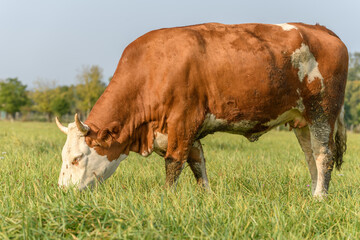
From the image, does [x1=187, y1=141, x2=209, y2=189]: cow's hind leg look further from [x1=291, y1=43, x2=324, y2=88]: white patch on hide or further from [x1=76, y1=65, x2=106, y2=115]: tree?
[x1=76, y1=65, x2=106, y2=115]: tree

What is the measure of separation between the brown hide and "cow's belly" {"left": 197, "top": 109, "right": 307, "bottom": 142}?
0.06m

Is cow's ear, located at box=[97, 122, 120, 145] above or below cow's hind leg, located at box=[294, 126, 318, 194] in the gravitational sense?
above

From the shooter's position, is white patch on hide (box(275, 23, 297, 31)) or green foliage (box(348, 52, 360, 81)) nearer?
white patch on hide (box(275, 23, 297, 31))

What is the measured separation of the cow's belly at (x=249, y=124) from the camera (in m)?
4.41

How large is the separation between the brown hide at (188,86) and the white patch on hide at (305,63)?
74mm

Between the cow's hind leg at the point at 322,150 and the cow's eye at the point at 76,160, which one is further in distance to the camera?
the cow's hind leg at the point at 322,150

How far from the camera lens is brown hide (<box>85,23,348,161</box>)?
4180 mm

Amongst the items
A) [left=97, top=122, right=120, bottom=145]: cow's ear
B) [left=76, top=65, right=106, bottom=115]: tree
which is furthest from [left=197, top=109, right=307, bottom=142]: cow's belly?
[left=76, top=65, right=106, bottom=115]: tree

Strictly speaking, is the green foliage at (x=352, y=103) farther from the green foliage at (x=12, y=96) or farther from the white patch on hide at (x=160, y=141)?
the white patch on hide at (x=160, y=141)

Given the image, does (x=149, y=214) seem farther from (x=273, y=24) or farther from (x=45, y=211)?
(x=273, y=24)

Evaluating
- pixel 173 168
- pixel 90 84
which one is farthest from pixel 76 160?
pixel 90 84

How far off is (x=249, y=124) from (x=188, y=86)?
38.2 inches

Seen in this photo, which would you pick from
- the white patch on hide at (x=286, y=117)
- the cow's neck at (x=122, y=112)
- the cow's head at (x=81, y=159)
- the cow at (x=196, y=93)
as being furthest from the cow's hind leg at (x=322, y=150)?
the cow's head at (x=81, y=159)

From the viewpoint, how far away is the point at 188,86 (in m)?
4.16
